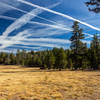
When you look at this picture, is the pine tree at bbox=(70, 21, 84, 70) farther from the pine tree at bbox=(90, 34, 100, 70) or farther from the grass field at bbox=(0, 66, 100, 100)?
the grass field at bbox=(0, 66, 100, 100)

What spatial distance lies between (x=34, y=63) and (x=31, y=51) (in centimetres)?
5792

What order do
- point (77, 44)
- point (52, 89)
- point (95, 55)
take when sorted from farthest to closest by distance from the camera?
1. point (95, 55)
2. point (77, 44)
3. point (52, 89)

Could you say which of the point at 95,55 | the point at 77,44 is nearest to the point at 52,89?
the point at 77,44

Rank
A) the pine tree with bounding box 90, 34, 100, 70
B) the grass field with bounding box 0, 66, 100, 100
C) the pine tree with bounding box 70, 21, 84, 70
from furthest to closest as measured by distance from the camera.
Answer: the pine tree with bounding box 90, 34, 100, 70, the pine tree with bounding box 70, 21, 84, 70, the grass field with bounding box 0, 66, 100, 100

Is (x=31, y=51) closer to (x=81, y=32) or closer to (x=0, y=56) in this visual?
(x=0, y=56)

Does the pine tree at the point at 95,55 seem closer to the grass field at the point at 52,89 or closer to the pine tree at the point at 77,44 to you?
the pine tree at the point at 77,44

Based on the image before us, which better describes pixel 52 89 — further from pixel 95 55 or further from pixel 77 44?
pixel 95 55

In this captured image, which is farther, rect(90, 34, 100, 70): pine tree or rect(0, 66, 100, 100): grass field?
rect(90, 34, 100, 70): pine tree

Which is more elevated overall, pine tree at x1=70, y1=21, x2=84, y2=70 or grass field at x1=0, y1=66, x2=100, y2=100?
pine tree at x1=70, y1=21, x2=84, y2=70

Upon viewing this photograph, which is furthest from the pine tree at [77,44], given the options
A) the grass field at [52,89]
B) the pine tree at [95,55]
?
the grass field at [52,89]

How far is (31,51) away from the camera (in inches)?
5502

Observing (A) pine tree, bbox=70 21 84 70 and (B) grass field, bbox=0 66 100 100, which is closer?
(B) grass field, bbox=0 66 100 100

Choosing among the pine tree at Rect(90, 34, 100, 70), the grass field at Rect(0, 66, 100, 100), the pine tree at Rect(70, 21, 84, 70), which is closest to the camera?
the grass field at Rect(0, 66, 100, 100)

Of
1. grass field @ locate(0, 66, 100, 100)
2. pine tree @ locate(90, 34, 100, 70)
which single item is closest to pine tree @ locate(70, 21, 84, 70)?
pine tree @ locate(90, 34, 100, 70)
